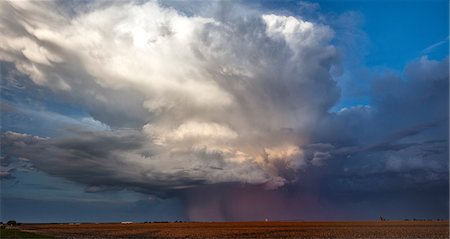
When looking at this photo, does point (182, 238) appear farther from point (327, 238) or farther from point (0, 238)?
point (0, 238)

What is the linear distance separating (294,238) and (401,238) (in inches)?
901

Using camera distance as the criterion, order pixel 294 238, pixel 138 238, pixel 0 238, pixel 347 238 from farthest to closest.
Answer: pixel 138 238 → pixel 294 238 → pixel 347 238 → pixel 0 238

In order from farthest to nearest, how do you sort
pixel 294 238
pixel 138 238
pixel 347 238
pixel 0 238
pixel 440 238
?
1. pixel 138 238
2. pixel 294 238
3. pixel 347 238
4. pixel 440 238
5. pixel 0 238

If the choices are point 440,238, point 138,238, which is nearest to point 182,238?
point 138,238

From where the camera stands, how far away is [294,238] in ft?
313

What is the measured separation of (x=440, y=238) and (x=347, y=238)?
58.0ft

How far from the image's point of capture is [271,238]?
96438 mm

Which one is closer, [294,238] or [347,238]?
[347,238]

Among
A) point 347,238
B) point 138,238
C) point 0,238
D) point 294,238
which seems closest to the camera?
point 0,238

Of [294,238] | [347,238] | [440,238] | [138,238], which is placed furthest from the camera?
[138,238]

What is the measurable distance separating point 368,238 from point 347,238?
450 cm

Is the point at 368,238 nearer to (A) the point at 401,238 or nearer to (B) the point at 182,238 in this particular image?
(A) the point at 401,238

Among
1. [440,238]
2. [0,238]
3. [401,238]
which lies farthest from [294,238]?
[0,238]

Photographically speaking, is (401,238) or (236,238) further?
(236,238)
